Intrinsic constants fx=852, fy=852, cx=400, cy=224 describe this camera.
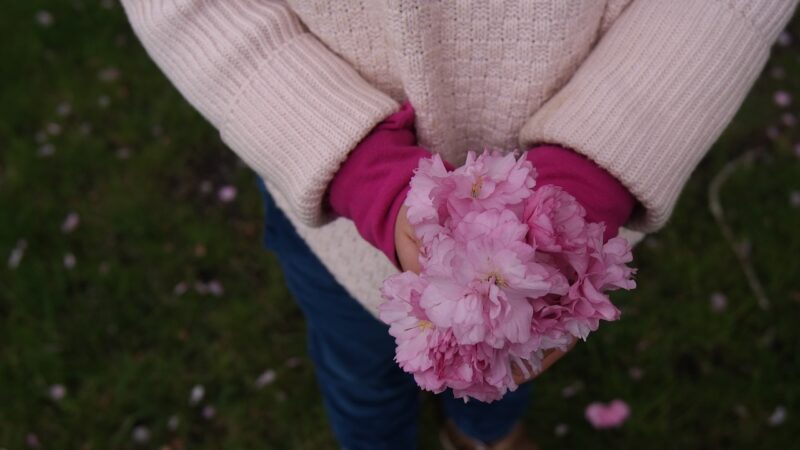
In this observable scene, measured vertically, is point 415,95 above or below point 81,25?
above

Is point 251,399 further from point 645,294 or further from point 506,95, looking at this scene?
point 506,95

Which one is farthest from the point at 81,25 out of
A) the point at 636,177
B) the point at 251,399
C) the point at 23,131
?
the point at 636,177

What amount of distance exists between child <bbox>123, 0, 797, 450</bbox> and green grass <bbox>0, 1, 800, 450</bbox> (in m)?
0.92

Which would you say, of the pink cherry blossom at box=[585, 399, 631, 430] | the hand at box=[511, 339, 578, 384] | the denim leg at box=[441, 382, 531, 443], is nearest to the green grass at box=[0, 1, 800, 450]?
the pink cherry blossom at box=[585, 399, 631, 430]

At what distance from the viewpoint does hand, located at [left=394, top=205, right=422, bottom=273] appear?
79 centimetres

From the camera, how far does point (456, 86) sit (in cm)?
93

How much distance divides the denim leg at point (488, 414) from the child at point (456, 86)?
59cm

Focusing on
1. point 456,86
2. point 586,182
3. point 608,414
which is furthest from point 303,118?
point 608,414

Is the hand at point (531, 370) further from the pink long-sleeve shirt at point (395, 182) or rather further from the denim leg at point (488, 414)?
the denim leg at point (488, 414)

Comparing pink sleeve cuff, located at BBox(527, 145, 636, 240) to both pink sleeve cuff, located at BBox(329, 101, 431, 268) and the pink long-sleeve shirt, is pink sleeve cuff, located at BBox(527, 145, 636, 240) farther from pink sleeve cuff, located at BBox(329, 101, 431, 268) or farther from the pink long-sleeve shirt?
pink sleeve cuff, located at BBox(329, 101, 431, 268)

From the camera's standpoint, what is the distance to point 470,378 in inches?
27.1

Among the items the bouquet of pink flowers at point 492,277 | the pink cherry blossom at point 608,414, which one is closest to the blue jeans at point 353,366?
the pink cherry blossom at point 608,414

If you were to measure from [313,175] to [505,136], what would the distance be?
0.75 feet

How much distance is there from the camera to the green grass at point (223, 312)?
1.72 metres
